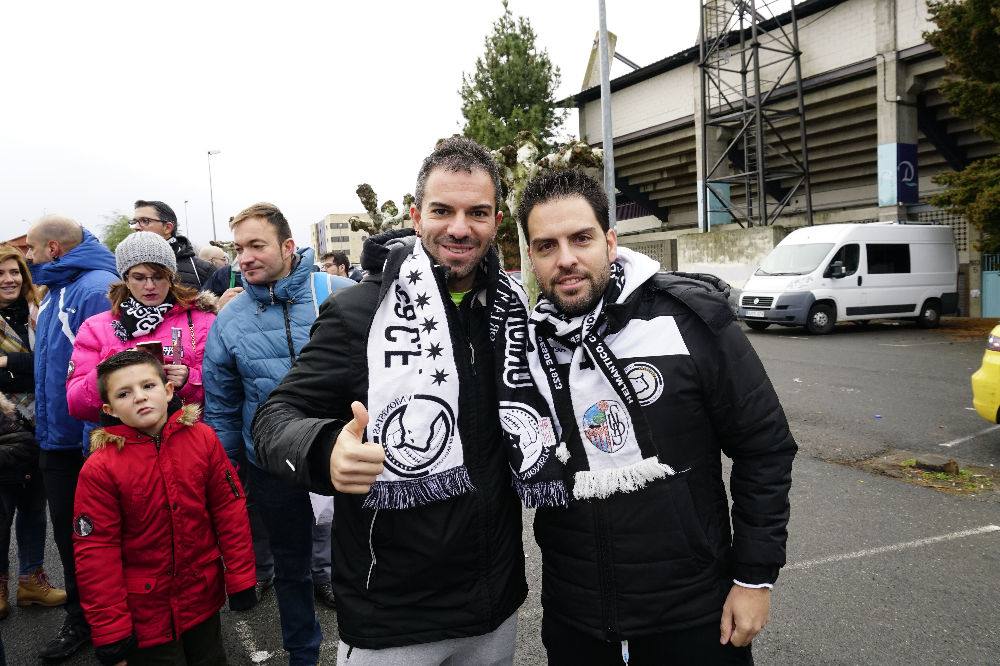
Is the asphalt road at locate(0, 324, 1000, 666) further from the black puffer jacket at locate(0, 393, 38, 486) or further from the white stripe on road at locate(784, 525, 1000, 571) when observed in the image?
the black puffer jacket at locate(0, 393, 38, 486)

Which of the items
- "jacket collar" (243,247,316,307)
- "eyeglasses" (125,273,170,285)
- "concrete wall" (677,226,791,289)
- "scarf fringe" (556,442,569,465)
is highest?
"concrete wall" (677,226,791,289)

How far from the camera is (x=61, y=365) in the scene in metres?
3.40

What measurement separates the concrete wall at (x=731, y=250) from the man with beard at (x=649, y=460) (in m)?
18.1

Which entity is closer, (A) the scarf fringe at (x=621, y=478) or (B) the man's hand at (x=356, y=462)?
(B) the man's hand at (x=356, y=462)

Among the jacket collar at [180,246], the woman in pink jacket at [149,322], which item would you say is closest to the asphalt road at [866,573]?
the woman in pink jacket at [149,322]

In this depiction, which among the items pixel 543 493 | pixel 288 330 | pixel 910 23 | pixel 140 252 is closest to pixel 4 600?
pixel 140 252

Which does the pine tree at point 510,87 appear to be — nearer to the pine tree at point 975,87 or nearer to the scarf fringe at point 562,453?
the pine tree at point 975,87

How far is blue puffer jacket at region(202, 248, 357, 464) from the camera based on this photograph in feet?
9.78

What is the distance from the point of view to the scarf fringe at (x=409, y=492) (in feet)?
5.54

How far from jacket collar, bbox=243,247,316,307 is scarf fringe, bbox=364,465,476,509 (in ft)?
5.25

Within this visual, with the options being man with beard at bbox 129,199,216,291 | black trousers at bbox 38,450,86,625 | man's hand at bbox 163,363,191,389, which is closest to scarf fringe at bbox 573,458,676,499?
man's hand at bbox 163,363,191,389

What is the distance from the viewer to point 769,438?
180cm

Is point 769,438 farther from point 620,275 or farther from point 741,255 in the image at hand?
point 741,255

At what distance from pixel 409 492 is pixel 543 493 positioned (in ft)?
1.14
